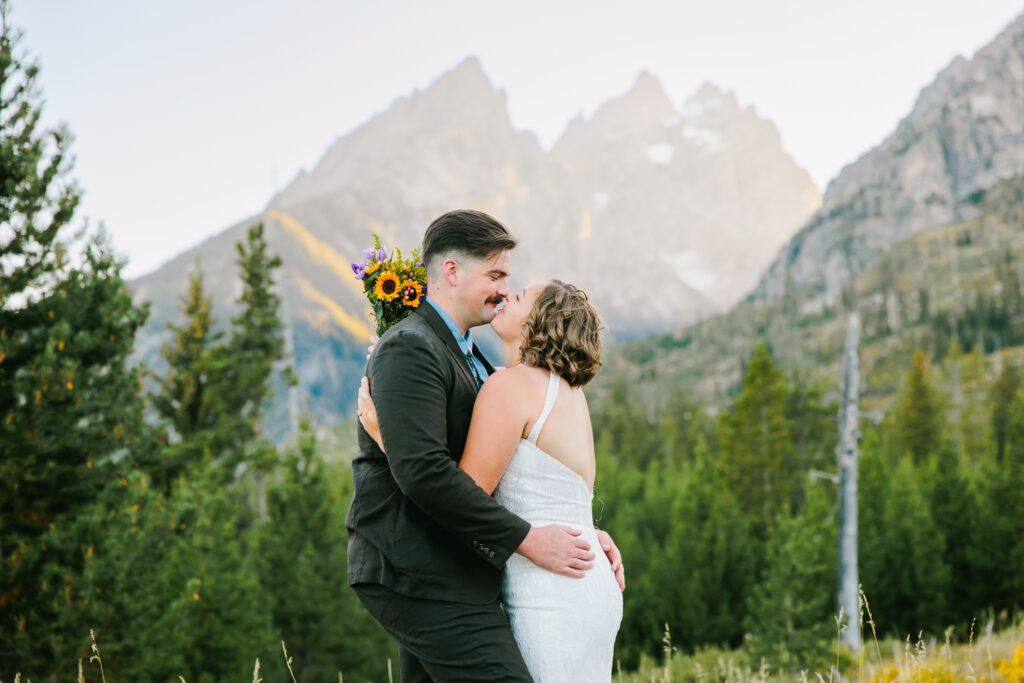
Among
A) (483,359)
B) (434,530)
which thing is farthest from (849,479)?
(434,530)

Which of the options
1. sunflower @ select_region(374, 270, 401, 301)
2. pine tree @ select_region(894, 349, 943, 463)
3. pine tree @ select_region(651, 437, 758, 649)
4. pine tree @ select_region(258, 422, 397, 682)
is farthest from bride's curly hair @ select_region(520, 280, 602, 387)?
pine tree @ select_region(894, 349, 943, 463)

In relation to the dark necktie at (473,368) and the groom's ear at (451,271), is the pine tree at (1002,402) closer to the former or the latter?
the dark necktie at (473,368)

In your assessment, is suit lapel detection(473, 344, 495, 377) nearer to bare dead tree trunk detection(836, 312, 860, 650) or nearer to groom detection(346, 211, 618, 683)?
groom detection(346, 211, 618, 683)

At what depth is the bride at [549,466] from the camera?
2.79m

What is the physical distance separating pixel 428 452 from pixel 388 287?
0.99 meters

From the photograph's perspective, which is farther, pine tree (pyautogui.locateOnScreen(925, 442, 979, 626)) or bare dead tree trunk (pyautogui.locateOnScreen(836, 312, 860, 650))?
pine tree (pyautogui.locateOnScreen(925, 442, 979, 626))

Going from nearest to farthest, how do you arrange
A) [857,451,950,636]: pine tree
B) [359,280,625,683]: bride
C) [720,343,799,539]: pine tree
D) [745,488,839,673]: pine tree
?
[359,280,625,683]: bride → [745,488,839,673]: pine tree → [857,451,950,636]: pine tree → [720,343,799,539]: pine tree

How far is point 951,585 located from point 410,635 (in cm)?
3365

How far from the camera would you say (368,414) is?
2904mm

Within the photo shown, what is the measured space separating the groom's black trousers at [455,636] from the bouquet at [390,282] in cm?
120

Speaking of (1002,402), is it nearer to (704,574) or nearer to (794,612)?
(704,574)

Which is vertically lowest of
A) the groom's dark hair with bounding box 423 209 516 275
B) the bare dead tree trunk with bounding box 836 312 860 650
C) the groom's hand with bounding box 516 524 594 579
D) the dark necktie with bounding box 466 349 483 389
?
the bare dead tree trunk with bounding box 836 312 860 650

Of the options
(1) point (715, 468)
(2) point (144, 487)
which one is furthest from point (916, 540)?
(2) point (144, 487)

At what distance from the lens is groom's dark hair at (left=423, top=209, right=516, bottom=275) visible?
9.96 ft
